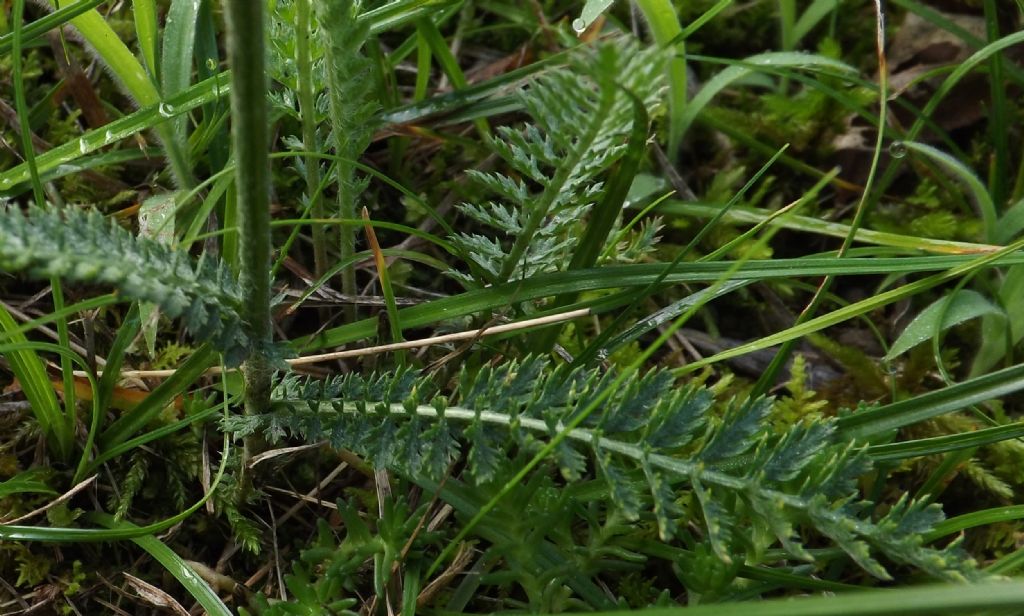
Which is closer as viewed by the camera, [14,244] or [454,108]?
[14,244]

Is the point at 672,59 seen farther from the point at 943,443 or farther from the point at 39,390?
the point at 39,390

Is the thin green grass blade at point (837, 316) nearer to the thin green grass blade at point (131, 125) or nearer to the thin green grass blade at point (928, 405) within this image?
the thin green grass blade at point (928, 405)

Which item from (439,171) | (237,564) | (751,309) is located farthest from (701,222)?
(237,564)

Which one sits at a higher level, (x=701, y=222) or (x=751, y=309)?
(x=701, y=222)

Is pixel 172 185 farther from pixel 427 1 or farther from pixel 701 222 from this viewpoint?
pixel 701 222

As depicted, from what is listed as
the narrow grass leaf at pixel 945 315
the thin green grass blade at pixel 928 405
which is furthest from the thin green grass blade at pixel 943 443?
the narrow grass leaf at pixel 945 315

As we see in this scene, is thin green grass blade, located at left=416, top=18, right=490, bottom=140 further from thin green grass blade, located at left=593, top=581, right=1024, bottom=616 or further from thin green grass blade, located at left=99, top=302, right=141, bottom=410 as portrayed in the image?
thin green grass blade, located at left=593, top=581, right=1024, bottom=616

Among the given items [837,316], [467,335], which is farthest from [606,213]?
[837,316]
